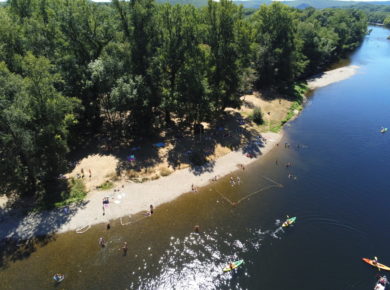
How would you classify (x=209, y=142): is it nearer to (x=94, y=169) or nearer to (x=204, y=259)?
(x=94, y=169)

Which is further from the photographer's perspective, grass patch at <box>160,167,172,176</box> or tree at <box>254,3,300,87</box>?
tree at <box>254,3,300,87</box>

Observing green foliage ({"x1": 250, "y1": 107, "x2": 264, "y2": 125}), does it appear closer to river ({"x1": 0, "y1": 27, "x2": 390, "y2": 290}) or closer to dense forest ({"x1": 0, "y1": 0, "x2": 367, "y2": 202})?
dense forest ({"x1": 0, "y1": 0, "x2": 367, "y2": 202})

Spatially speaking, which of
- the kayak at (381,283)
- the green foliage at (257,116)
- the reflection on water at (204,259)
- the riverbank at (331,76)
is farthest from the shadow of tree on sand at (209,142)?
the riverbank at (331,76)

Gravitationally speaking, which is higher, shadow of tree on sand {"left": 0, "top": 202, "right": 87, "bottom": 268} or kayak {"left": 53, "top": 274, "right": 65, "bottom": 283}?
shadow of tree on sand {"left": 0, "top": 202, "right": 87, "bottom": 268}

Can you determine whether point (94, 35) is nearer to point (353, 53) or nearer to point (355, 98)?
point (355, 98)

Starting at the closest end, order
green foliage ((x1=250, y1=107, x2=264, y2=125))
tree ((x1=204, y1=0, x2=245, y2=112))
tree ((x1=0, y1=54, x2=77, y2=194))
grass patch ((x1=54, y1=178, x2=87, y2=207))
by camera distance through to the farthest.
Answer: tree ((x1=0, y1=54, x2=77, y2=194)) < grass patch ((x1=54, y1=178, x2=87, y2=207)) < tree ((x1=204, y1=0, x2=245, y2=112)) < green foliage ((x1=250, y1=107, x2=264, y2=125))

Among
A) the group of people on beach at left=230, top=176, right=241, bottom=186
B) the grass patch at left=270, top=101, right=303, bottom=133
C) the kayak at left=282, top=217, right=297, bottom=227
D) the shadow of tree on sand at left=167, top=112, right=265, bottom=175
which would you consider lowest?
the grass patch at left=270, top=101, right=303, bottom=133

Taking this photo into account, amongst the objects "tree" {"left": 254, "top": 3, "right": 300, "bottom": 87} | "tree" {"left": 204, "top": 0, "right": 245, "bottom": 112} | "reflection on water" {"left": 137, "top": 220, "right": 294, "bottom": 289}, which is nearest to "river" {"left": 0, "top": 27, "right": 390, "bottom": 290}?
"reflection on water" {"left": 137, "top": 220, "right": 294, "bottom": 289}

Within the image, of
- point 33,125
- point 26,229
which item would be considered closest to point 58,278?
point 26,229
